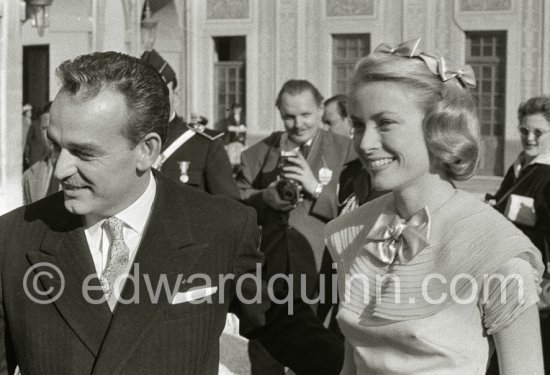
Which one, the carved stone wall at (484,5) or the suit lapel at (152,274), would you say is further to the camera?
the carved stone wall at (484,5)

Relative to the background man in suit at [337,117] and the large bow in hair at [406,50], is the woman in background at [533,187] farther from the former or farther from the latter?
the large bow in hair at [406,50]

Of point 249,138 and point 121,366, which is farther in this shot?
point 249,138

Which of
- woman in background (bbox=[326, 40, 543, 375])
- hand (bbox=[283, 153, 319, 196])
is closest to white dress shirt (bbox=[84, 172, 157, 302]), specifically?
woman in background (bbox=[326, 40, 543, 375])

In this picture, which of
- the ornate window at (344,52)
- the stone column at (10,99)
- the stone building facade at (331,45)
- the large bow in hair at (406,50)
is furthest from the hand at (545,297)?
the ornate window at (344,52)

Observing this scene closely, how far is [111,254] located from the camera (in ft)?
7.70

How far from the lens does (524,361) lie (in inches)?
87.6

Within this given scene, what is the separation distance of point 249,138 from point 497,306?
18741 mm

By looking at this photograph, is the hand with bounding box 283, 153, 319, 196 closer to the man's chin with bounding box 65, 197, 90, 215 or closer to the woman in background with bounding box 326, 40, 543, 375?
the woman in background with bounding box 326, 40, 543, 375

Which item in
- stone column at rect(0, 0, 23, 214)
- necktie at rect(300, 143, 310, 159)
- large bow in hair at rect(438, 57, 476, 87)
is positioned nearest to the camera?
large bow in hair at rect(438, 57, 476, 87)

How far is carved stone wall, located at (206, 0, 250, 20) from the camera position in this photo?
70.1 ft

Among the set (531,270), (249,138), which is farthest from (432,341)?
(249,138)

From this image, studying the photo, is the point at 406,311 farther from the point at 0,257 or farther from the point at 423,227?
the point at 0,257

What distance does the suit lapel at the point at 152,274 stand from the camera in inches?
88.0

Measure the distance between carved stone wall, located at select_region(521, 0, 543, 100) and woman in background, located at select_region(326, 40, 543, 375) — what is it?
1778 centimetres
